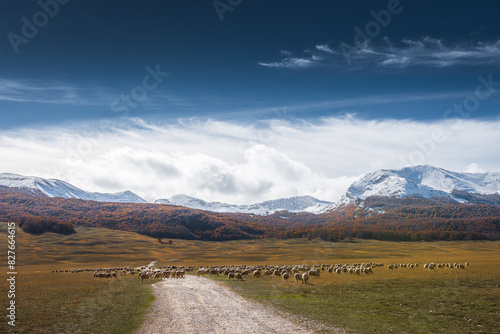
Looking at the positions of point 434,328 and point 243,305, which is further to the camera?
point 243,305

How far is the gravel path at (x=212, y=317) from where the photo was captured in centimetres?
1948

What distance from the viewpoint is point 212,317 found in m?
22.8

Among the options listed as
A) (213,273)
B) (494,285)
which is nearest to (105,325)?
(494,285)

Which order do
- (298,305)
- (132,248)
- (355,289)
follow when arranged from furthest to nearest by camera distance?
(132,248), (355,289), (298,305)

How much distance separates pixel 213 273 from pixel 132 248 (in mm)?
98698

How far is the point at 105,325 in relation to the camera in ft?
69.8

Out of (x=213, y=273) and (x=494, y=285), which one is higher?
(x=494, y=285)

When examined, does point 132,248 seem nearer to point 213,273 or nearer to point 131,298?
point 213,273

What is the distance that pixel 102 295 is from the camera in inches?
1353

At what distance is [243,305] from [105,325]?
1077 centimetres

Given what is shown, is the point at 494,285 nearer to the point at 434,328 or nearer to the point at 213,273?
the point at 434,328

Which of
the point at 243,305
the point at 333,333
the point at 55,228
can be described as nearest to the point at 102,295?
the point at 243,305

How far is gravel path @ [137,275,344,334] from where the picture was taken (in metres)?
19.5

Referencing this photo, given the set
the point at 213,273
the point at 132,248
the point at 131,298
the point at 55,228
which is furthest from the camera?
the point at 55,228
